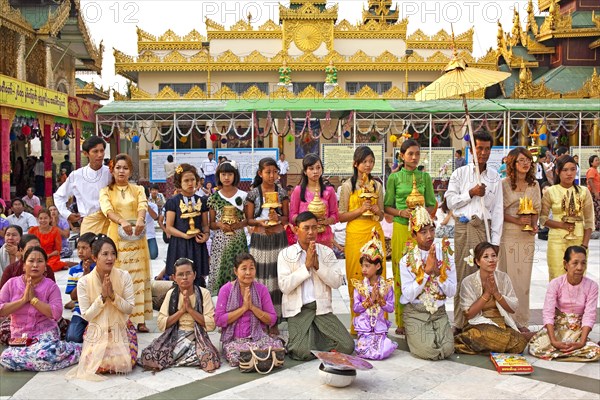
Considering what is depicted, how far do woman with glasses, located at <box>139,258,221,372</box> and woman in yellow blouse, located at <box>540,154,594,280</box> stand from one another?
318 cm

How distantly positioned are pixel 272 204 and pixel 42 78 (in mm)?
17515

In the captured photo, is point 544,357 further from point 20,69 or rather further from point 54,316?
point 20,69

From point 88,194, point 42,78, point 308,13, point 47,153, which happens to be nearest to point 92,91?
point 42,78

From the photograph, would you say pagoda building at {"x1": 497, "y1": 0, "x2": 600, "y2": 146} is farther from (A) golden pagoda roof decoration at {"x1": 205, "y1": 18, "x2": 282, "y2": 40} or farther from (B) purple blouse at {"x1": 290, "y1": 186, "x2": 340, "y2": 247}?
(B) purple blouse at {"x1": 290, "y1": 186, "x2": 340, "y2": 247}

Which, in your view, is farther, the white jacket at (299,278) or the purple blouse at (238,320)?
the white jacket at (299,278)

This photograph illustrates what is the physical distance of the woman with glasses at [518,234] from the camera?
5.13 m

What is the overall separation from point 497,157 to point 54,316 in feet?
45.8

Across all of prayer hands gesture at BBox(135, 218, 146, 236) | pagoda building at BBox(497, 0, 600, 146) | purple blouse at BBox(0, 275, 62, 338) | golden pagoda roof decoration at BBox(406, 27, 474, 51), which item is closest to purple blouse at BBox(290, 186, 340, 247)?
prayer hands gesture at BBox(135, 218, 146, 236)

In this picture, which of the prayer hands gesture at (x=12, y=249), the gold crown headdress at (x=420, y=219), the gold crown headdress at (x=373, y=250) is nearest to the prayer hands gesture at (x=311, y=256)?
the gold crown headdress at (x=373, y=250)

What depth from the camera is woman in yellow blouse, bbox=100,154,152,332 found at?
200 inches

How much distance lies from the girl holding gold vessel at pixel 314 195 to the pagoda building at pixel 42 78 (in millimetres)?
9695

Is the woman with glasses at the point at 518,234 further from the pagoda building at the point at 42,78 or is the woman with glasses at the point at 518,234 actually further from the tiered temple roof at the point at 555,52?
the tiered temple roof at the point at 555,52

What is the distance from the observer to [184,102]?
18672 millimetres

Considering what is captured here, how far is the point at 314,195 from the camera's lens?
5.04 m
